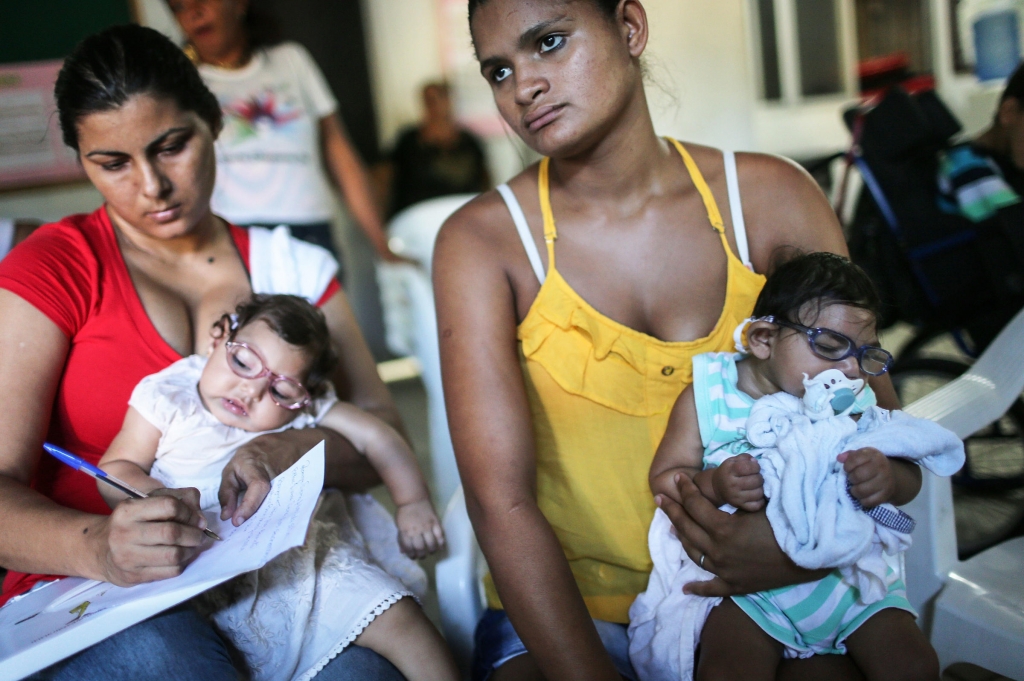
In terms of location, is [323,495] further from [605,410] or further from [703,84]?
[703,84]

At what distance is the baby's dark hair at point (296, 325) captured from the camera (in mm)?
1479

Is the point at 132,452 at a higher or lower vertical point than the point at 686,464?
higher

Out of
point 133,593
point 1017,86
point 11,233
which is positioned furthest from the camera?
point 1017,86

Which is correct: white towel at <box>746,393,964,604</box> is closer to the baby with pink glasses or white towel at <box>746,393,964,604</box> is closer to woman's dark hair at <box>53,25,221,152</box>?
the baby with pink glasses

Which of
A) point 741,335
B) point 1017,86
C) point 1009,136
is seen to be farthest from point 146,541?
point 1009,136

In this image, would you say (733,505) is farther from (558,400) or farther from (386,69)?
(386,69)

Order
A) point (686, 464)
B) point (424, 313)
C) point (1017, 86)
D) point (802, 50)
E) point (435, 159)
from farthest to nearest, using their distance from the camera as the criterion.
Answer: point (802, 50)
point (435, 159)
point (424, 313)
point (1017, 86)
point (686, 464)

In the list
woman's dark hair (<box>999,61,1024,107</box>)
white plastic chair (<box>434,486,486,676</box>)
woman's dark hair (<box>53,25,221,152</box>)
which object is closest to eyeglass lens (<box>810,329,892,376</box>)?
white plastic chair (<box>434,486,486,676</box>)

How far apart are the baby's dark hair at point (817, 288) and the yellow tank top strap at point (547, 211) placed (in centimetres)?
36

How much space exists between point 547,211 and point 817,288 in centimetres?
46

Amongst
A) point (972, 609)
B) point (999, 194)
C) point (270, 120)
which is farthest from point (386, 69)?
point (972, 609)

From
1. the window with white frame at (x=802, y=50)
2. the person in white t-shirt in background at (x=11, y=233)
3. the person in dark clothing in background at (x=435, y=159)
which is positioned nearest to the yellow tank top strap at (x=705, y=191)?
the person in white t-shirt in background at (x=11, y=233)

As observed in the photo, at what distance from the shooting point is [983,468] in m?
2.96

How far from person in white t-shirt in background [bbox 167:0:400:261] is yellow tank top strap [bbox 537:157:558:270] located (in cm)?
176
